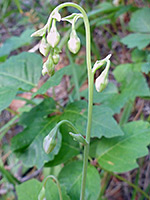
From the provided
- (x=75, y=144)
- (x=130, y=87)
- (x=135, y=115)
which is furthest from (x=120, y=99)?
(x=135, y=115)

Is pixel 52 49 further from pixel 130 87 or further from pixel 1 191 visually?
pixel 1 191

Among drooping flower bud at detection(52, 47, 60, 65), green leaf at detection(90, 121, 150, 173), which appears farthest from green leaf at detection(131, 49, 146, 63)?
drooping flower bud at detection(52, 47, 60, 65)

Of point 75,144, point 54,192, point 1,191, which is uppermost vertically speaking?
point 75,144

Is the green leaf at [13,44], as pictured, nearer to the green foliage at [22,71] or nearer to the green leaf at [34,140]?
the green foliage at [22,71]

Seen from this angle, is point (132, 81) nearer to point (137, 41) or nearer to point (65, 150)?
point (137, 41)

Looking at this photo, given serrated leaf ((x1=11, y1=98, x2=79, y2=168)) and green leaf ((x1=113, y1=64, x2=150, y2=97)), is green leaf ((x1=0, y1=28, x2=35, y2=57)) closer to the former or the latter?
serrated leaf ((x1=11, y1=98, x2=79, y2=168))

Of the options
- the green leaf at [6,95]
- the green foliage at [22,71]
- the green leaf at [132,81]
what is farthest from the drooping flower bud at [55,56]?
the green leaf at [132,81]

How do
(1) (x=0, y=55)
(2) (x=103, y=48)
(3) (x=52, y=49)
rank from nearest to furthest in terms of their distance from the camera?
(3) (x=52, y=49)
(1) (x=0, y=55)
(2) (x=103, y=48)
